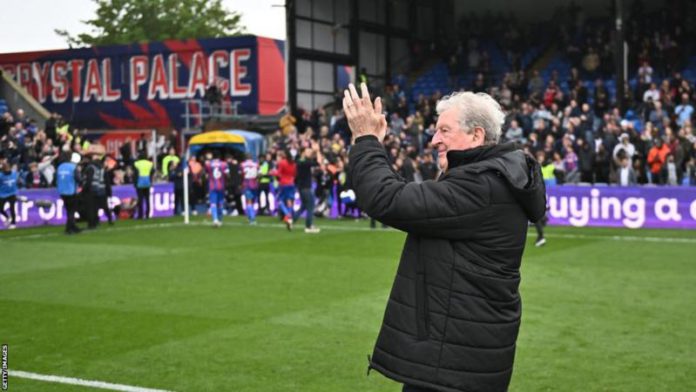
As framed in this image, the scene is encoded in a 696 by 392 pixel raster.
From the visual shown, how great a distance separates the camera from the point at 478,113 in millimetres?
3865

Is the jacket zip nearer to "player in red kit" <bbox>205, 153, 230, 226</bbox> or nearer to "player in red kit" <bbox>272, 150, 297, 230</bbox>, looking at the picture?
"player in red kit" <bbox>272, 150, 297, 230</bbox>

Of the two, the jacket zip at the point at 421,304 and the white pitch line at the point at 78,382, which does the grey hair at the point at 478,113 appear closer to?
the jacket zip at the point at 421,304

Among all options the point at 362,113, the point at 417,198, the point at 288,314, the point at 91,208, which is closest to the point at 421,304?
the point at 417,198

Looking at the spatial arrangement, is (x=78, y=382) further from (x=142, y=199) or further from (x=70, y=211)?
(x=142, y=199)

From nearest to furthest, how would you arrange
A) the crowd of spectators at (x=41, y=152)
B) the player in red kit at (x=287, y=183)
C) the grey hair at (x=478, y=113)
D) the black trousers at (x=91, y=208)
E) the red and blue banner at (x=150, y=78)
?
the grey hair at (x=478, y=113)
the player in red kit at (x=287, y=183)
the black trousers at (x=91, y=208)
the crowd of spectators at (x=41, y=152)
the red and blue banner at (x=150, y=78)

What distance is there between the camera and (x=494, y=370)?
12.7 ft

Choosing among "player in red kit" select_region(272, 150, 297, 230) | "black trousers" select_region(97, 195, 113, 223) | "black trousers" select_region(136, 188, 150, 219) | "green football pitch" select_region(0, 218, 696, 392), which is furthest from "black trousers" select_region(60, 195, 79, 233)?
"player in red kit" select_region(272, 150, 297, 230)

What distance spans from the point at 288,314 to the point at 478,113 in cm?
704

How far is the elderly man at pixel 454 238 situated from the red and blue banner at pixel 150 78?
3780cm

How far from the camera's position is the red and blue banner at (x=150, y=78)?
41906 millimetres

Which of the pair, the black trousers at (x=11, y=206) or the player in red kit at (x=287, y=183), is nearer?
the player in red kit at (x=287, y=183)

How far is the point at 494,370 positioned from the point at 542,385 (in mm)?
3795

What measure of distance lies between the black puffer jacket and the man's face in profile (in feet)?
0.14

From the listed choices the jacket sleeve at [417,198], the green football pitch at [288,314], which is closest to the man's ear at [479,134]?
the jacket sleeve at [417,198]
